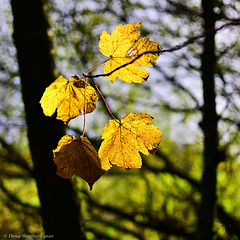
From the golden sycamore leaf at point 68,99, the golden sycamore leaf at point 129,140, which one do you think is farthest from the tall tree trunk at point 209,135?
the golden sycamore leaf at point 68,99

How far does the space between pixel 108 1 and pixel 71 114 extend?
6.21 ft

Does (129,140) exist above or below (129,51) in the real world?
below

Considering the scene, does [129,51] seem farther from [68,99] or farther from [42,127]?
[42,127]

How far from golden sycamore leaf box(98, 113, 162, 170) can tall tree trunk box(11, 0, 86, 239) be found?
1.26ft

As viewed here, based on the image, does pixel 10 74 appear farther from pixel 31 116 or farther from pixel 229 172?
pixel 229 172

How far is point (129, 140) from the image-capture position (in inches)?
25.9

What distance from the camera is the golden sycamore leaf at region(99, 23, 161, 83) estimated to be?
1.83 ft

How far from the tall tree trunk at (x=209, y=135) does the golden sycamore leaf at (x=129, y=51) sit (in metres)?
1.09

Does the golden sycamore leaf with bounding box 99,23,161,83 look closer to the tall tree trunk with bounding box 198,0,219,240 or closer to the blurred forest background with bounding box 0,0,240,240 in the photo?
Result: the blurred forest background with bounding box 0,0,240,240

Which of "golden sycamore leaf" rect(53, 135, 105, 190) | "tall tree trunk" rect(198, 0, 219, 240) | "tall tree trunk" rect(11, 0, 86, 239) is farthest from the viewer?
"tall tree trunk" rect(198, 0, 219, 240)

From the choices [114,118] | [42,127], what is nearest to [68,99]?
[114,118]

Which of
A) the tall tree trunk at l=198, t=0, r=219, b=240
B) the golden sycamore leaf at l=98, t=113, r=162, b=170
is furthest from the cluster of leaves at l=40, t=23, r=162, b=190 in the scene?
the tall tree trunk at l=198, t=0, r=219, b=240

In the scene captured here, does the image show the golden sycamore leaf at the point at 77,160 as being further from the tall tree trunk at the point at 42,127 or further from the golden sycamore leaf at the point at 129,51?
the tall tree trunk at the point at 42,127

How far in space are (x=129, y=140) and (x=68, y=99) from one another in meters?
0.22
